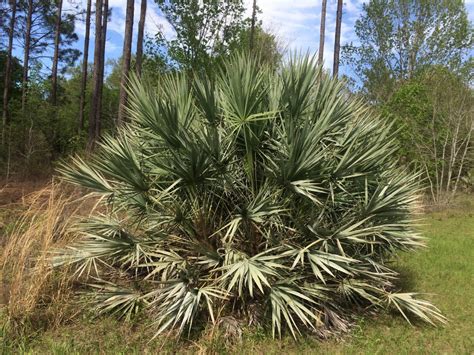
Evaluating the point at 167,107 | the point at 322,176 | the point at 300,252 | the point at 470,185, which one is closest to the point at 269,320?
the point at 300,252

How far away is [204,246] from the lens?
16.3 ft

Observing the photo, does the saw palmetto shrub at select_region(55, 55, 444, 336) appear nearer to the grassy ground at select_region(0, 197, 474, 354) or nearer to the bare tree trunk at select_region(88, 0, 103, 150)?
the grassy ground at select_region(0, 197, 474, 354)

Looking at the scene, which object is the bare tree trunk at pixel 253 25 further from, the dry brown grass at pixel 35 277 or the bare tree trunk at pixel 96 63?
the dry brown grass at pixel 35 277

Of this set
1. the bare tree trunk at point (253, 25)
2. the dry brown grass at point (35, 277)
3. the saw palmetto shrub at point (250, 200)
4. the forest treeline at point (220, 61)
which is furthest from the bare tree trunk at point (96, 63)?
the saw palmetto shrub at point (250, 200)

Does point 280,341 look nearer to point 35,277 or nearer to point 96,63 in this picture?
point 35,277

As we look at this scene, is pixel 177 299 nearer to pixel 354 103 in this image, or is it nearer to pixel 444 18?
pixel 354 103

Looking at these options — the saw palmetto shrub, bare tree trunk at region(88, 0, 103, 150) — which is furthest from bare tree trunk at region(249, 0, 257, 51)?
the saw palmetto shrub

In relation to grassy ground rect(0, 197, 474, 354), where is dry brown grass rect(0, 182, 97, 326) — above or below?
above

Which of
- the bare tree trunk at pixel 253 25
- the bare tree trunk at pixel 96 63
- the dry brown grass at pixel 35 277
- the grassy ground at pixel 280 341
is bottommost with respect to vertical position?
the grassy ground at pixel 280 341

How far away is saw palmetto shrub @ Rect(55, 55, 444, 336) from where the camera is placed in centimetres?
471

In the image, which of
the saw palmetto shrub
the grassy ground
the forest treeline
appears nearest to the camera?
A: the grassy ground

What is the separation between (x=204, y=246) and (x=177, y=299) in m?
0.69

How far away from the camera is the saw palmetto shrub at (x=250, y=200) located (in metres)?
4.71

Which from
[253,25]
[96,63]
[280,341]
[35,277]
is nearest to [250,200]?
[280,341]
